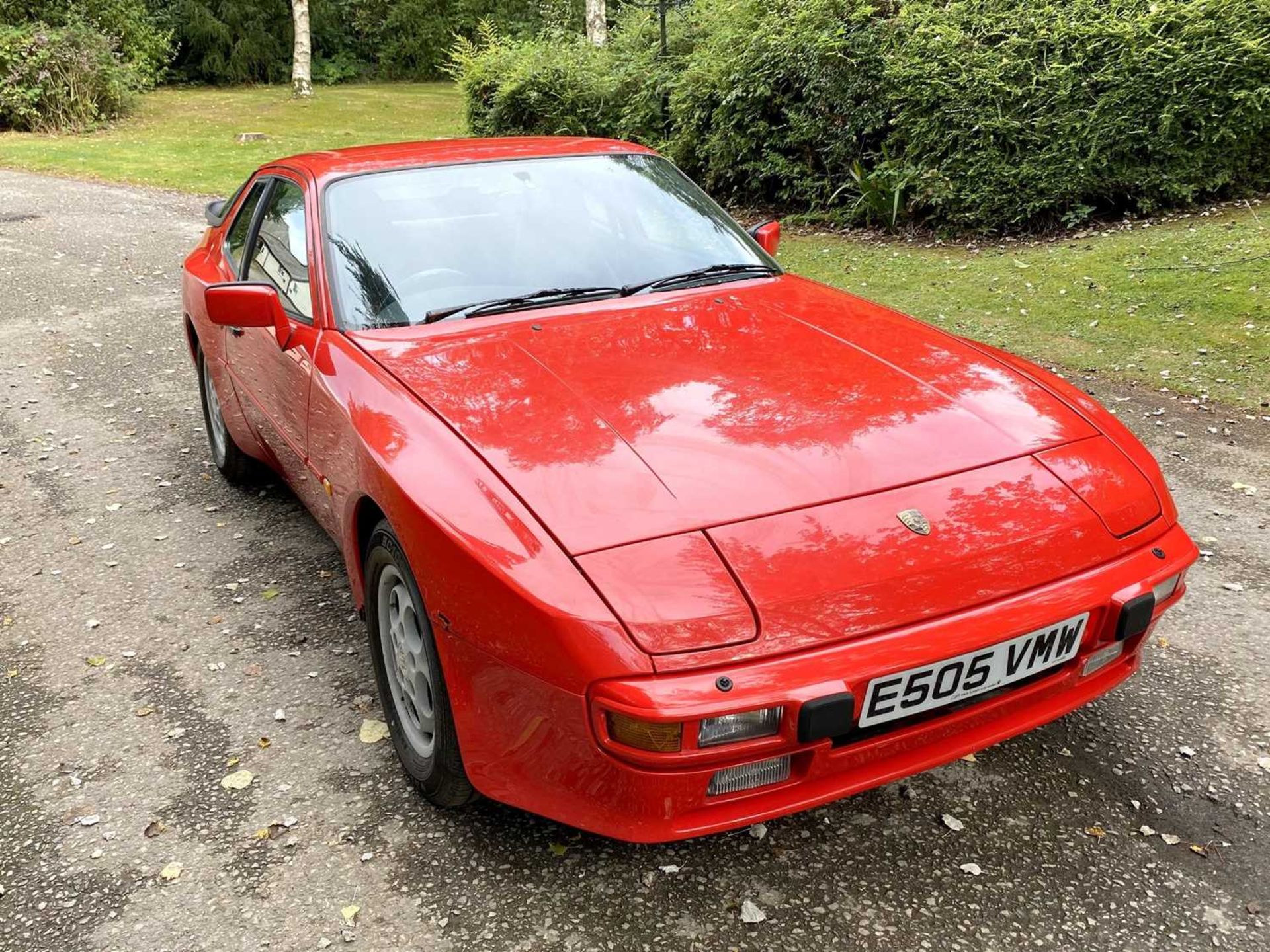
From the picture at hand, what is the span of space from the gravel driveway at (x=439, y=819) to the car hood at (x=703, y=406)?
886 millimetres

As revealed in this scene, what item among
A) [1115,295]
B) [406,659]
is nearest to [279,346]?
[406,659]

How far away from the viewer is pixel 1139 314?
697 centimetres

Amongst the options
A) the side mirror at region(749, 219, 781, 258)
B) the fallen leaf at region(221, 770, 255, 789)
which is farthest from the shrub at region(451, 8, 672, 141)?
the fallen leaf at region(221, 770, 255, 789)

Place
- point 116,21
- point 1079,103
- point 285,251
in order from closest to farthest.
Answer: point 285,251
point 1079,103
point 116,21

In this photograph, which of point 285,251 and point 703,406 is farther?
point 285,251

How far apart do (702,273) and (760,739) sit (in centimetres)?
191

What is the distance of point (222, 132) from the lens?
20391 mm

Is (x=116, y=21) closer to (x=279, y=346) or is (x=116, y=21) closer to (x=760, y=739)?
(x=279, y=346)

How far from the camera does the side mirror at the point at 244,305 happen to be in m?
3.12

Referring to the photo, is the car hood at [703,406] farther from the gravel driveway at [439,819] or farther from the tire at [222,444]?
the tire at [222,444]

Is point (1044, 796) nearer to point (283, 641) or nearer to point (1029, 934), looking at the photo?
point (1029, 934)

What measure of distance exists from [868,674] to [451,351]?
58.5 inches

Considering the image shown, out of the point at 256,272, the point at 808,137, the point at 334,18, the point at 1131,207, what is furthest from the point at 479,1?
the point at 256,272

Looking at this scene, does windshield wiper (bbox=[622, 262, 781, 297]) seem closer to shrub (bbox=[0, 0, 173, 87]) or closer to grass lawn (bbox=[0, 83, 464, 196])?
grass lawn (bbox=[0, 83, 464, 196])
